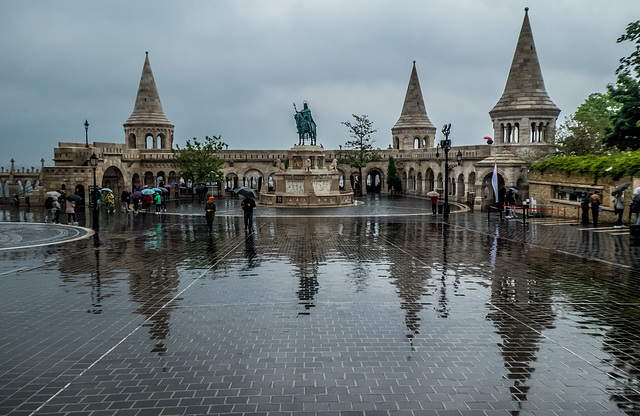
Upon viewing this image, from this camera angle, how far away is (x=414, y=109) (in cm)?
5797

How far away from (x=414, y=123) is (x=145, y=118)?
93.9ft

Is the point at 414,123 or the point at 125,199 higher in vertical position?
the point at 414,123

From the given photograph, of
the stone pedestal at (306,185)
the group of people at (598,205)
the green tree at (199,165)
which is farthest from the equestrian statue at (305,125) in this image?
the group of people at (598,205)

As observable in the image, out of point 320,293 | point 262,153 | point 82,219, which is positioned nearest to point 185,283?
point 320,293

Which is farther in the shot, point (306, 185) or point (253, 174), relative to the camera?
point (253, 174)

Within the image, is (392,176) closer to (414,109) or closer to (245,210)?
(414,109)

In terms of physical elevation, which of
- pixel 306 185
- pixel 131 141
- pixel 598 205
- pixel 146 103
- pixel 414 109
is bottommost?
pixel 598 205

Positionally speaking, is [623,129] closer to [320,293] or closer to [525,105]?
[525,105]

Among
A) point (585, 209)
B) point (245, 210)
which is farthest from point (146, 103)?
point (585, 209)

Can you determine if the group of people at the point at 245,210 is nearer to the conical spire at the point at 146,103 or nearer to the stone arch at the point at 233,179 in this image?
the stone arch at the point at 233,179

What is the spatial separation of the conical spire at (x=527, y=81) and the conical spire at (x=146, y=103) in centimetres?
3552

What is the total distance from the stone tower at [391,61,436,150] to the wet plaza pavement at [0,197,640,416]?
43.7 metres

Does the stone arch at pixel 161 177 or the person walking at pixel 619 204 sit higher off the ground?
the stone arch at pixel 161 177

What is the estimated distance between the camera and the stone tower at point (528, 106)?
1404 inches
